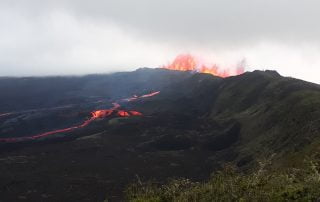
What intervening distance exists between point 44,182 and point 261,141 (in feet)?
169

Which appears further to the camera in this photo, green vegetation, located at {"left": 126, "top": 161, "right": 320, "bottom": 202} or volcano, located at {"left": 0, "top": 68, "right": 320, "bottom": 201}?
volcano, located at {"left": 0, "top": 68, "right": 320, "bottom": 201}

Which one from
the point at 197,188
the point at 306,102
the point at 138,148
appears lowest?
the point at 138,148

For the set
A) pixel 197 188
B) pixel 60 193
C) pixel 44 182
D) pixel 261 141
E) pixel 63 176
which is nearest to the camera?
pixel 197 188

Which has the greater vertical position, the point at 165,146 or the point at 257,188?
the point at 257,188

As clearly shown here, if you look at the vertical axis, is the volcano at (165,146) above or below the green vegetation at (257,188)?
below

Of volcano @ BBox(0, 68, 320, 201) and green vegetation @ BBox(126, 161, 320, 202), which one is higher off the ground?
green vegetation @ BBox(126, 161, 320, 202)

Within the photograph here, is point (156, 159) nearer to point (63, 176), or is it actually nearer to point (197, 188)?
point (63, 176)

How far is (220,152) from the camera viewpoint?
12712 centimetres

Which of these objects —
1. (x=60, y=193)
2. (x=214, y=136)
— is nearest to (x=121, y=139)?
(x=214, y=136)

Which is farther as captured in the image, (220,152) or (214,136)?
(214,136)

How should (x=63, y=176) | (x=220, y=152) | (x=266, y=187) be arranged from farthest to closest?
(x=220, y=152), (x=63, y=176), (x=266, y=187)

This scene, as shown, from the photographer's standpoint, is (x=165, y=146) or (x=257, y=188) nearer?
(x=257, y=188)

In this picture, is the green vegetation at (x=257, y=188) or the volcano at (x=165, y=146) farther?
the volcano at (x=165, y=146)

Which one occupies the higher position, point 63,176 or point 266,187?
point 266,187
